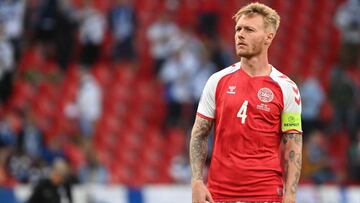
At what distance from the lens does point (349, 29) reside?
19.2 metres

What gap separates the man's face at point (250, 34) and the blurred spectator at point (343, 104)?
1102 centimetres

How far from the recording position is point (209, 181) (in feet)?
20.5

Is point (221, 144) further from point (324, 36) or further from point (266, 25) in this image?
point (324, 36)

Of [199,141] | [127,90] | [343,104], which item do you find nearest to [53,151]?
[127,90]

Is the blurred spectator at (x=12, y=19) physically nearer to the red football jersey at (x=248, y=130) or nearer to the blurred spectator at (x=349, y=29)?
the blurred spectator at (x=349, y=29)

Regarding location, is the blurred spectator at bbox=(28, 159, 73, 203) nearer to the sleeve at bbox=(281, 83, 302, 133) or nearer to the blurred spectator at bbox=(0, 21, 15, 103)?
the blurred spectator at bbox=(0, 21, 15, 103)

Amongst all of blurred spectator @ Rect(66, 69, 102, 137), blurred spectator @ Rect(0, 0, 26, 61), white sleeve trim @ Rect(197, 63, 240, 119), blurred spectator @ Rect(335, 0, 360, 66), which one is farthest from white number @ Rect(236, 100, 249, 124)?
blurred spectator @ Rect(335, 0, 360, 66)

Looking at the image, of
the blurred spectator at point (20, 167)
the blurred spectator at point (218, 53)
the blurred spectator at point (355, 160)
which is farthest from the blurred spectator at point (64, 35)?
the blurred spectator at point (355, 160)

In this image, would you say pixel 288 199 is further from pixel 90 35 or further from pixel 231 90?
pixel 90 35

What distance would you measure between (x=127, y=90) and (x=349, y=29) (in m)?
4.46

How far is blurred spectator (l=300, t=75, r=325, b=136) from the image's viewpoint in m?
16.8

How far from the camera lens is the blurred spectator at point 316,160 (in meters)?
15.7

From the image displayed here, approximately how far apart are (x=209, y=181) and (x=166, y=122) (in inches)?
428

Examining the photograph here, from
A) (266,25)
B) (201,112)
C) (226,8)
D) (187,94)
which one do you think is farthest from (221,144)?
(226,8)
